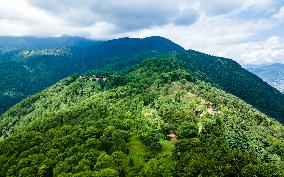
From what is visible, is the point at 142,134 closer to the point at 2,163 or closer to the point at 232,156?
the point at 232,156

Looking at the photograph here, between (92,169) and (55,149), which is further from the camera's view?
(55,149)

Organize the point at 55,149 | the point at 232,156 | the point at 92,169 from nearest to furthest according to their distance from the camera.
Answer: the point at 232,156, the point at 92,169, the point at 55,149

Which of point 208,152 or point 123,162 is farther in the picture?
point 123,162

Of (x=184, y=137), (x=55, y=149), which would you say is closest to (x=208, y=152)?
(x=184, y=137)

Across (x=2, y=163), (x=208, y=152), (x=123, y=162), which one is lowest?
(x=2, y=163)

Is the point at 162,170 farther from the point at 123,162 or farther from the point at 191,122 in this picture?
the point at 191,122

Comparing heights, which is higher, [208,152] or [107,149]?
[208,152]

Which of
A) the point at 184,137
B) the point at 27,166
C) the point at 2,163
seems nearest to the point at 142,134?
the point at 184,137

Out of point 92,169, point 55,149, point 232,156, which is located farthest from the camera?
point 55,149

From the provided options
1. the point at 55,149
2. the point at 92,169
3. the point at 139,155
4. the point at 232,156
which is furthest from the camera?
the point at 55,149
